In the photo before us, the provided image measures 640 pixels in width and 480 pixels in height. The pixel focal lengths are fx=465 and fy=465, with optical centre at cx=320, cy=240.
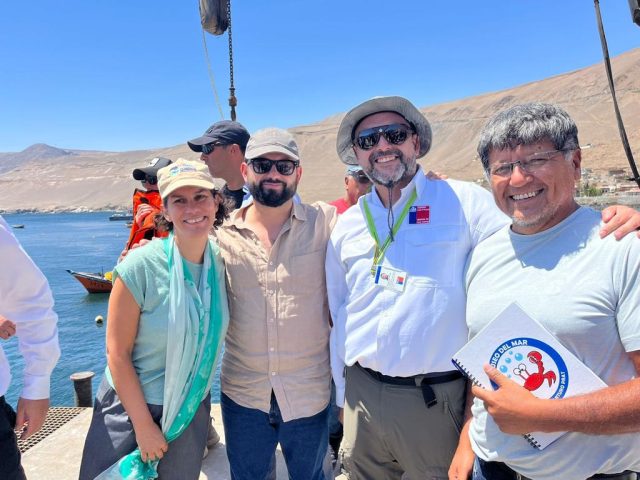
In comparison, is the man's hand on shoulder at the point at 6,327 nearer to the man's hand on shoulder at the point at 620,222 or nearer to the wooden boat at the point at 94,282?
the man's hand on shoulder at the point at 620,222

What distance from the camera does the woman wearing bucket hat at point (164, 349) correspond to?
1.95 meters

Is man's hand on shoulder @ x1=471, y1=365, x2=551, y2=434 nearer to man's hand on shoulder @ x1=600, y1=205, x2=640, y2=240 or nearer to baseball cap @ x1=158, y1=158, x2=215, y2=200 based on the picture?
man's hand on shoulder @ x1=600, y1=205, x2=640, y2=240

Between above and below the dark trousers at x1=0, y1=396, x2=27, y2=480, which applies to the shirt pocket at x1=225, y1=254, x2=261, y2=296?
above

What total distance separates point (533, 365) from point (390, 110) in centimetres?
137

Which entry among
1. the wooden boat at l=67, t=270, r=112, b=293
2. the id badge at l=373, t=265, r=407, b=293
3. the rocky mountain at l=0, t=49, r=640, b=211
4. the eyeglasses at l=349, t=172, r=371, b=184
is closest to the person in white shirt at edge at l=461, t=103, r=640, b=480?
the id badge at l=373, t=265, r=407, b=293

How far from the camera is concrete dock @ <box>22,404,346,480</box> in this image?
126 inches

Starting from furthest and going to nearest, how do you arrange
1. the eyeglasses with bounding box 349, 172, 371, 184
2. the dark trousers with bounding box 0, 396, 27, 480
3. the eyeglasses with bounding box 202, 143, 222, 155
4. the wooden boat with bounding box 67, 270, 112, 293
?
the wooden boat with bounding box 67, 270, 112, 293, the eyeglasses with bounding box 349, 172, 371, 184, the eyeglasses with bounding box 202, 143, 222, 155, the dark trousers with bounding box 0, 396, 27, 480

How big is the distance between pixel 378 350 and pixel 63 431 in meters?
3.18

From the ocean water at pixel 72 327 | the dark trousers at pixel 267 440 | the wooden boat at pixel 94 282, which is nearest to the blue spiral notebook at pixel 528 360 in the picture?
the dark trousers at pixel 267 440

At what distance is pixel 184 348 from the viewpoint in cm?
197

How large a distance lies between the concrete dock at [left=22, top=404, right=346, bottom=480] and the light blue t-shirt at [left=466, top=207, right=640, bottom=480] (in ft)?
6.70

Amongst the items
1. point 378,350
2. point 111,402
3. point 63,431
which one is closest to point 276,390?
point 378,350

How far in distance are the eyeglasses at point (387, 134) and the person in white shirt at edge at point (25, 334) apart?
1553 millimetres

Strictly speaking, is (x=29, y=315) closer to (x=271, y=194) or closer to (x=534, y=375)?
(x=271, y=194)
